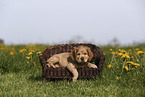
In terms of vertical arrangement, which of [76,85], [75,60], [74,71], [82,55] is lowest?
[76,85]

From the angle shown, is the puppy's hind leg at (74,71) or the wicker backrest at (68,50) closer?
the puppy's hind leg at (74,71)

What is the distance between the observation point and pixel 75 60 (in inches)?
183

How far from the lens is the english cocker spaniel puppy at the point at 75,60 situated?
4465 mm

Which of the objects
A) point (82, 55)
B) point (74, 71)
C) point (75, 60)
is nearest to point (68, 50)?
point (75, 60)

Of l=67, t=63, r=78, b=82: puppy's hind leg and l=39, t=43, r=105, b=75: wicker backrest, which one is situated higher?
l=39, t=43, r=105, b=75: wicker backrest

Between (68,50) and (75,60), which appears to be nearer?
(75,60)

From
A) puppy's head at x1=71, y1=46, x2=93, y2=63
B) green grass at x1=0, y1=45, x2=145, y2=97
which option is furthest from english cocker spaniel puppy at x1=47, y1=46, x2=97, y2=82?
green grass at x1=0, y1=45, x2=145, y2=97

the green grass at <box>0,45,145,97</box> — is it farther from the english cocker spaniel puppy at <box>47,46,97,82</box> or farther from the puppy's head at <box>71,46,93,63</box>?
the puppy's head at <box>71,46,93,63</box>

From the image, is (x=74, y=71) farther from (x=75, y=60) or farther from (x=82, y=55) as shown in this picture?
(x=82, y=55)

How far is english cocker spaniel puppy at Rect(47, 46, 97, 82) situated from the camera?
4465mm

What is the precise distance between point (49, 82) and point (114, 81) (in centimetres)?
169

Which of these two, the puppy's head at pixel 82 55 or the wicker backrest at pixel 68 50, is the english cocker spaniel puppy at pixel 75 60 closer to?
the puppy's head at pixel 82 55

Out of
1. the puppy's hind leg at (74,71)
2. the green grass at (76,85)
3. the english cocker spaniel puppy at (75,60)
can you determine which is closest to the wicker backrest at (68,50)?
the english cocker spaniel puppy at (75,60)

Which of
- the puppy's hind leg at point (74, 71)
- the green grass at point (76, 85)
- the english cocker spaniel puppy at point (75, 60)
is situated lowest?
the green grass at point (76, 85)
